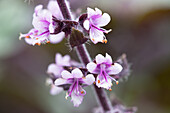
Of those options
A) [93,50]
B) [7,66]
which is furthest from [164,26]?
[7,66]

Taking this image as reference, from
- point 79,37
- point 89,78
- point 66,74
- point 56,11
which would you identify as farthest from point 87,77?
point 56,11

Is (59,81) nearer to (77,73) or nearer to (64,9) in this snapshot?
(77,73)

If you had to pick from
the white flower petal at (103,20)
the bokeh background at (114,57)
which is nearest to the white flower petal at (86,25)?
the white flower petal at (103,20)

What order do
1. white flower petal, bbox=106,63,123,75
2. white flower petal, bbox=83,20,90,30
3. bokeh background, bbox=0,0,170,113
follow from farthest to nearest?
bokeh background, bbox=0,0,170,113 → white flower petal, bbox=106,63,123,75 → white flower petal, bbox=83,20,90,30

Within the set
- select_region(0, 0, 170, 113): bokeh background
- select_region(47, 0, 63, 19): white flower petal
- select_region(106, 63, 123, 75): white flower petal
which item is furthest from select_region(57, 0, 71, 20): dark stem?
select_region(0, 0, 170, 113): bokeh background

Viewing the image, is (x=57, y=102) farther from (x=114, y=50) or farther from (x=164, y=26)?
(x=164, y=26)

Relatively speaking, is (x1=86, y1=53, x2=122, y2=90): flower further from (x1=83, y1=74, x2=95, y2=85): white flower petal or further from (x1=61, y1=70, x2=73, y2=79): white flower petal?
(x1=61, y1=70, x2=73, y2=79): white flower petal

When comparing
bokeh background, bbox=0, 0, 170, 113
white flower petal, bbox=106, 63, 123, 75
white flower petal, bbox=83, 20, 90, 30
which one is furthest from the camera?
bokeh background, bbox=0, 0, 170, 113

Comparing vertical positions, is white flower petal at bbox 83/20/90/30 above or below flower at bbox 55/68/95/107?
above
